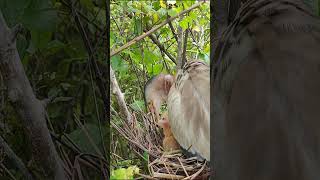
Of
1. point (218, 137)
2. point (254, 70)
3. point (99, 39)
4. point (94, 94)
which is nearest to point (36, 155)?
point (94, 94)

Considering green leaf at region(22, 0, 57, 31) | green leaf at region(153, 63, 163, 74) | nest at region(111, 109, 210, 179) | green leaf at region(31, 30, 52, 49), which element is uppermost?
green leaf at region(22, 0, 57, 31)

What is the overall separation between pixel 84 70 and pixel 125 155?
0.72ft

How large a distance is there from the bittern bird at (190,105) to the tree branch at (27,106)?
24 centimetres

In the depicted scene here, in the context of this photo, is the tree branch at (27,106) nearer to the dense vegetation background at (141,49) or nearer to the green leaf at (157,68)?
the dense vegetation background at (141,49)

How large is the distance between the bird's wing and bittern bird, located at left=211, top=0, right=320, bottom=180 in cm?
10

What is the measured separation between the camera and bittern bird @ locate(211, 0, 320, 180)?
0.90 meters

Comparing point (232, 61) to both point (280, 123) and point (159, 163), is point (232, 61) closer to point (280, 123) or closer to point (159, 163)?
point (280, 123)

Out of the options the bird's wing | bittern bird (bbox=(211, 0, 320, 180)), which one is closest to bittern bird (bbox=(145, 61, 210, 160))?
the bird's wing

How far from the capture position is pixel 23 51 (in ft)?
3.76

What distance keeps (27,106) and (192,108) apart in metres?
0.36

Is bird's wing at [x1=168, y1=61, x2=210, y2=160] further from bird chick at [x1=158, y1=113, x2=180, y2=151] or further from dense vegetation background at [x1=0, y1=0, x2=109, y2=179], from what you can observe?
dense vegetation background at [x1=0, y1=0, x2=109, y2=179]

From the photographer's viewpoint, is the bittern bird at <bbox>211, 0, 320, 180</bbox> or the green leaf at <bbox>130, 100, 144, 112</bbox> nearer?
the bittern bird at <bbox>211, 0, 320, 180</bbox>

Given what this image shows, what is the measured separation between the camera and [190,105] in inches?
43.3

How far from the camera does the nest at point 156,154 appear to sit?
1075 millimetres
